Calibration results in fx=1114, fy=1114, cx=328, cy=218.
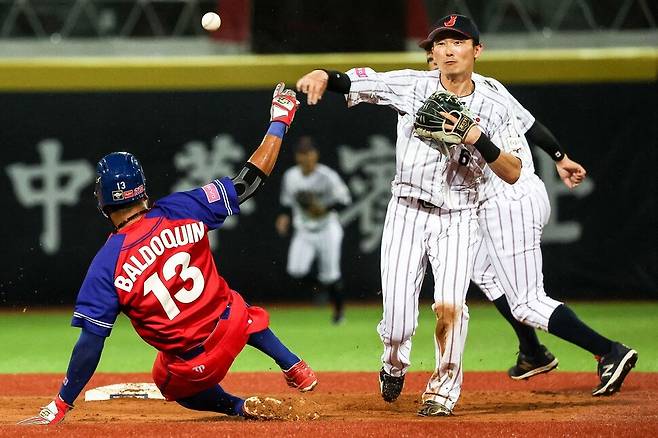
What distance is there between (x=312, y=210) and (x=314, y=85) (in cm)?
624

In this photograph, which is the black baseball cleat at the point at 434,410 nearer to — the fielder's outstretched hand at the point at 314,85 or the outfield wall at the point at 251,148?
the fielder's outstretched hand at the point at 314,85

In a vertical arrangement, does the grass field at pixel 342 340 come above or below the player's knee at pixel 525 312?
below

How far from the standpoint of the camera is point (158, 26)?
43.5ft

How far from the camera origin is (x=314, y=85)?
17.3 ft

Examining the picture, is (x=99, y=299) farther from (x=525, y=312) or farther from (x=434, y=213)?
(x=525, y=312)

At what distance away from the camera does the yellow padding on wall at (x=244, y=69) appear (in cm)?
1208

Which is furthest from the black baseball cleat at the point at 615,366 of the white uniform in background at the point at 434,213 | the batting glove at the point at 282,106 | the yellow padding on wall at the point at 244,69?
the yellow padding on wall at the point at 244,69

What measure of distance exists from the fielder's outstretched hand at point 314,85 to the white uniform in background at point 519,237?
1.21m

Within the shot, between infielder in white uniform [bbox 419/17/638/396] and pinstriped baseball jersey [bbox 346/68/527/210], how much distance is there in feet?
1.40

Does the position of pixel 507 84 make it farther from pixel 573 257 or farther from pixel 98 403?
pixel 98 403

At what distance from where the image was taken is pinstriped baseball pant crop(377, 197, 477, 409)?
547 centimetres

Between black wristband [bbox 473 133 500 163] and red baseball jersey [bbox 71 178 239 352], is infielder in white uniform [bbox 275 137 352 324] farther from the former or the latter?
red baseball jersey [bbox 71 178 239 352]

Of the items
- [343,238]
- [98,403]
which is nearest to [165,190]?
[343,238]

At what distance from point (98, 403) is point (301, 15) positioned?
6.92 m
